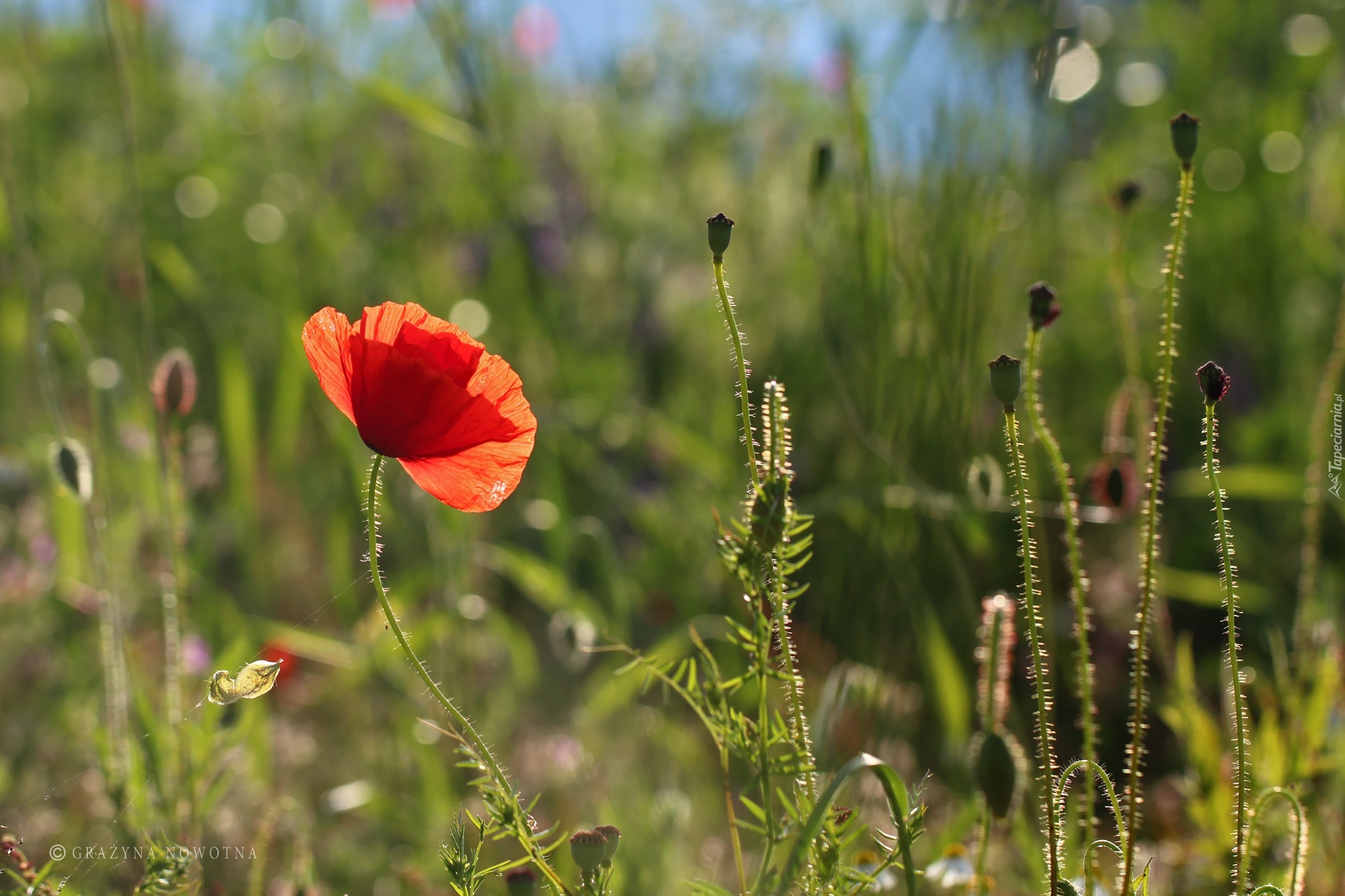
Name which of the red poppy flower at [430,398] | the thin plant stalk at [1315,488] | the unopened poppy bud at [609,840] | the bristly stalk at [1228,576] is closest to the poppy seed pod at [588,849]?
the unopened poppy bud at [609,840]

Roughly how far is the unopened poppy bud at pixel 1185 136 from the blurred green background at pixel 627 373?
1.59 feet

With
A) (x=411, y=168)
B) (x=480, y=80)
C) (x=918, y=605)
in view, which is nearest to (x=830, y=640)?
(x=918, y=605)

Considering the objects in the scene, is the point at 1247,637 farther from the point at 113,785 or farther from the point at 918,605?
the point at 113,785

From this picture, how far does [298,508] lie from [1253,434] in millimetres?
2377

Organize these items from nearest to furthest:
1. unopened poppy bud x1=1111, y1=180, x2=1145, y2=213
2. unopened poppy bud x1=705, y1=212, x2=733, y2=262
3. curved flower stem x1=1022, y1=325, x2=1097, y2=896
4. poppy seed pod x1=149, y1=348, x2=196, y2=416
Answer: unopened poppy bud x1=705, y1=212, x2=733, y2=262 < curved flower stem x1=1022, y1=325, x2=1097, y2=896 < unopened poppy bud x1=1111, y1=180, x2=1145, y2=213 < poppy seed pod x1=149, y1=348, x2=196, y2=416

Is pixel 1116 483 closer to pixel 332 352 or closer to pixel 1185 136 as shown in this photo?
pixel 1185 136

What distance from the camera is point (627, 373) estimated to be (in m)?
3.14

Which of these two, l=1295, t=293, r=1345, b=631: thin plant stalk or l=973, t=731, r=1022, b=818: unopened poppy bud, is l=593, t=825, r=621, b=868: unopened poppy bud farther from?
l=1295, t=293, r=1345, b=631: thin plant stalk

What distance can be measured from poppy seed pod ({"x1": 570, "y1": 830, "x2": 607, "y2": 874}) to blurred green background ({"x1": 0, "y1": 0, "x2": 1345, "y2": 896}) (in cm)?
35

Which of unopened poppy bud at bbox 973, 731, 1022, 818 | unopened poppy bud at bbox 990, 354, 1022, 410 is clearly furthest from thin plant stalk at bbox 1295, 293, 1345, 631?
unopened poppy bud at bbox 990, 354, 1022, 410

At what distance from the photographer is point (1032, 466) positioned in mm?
2061

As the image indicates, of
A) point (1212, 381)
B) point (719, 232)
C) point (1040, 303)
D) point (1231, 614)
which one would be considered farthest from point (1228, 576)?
point (719, 232)

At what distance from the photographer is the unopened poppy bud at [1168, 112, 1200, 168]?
3.21 feet

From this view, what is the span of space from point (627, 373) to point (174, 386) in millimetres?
1788
